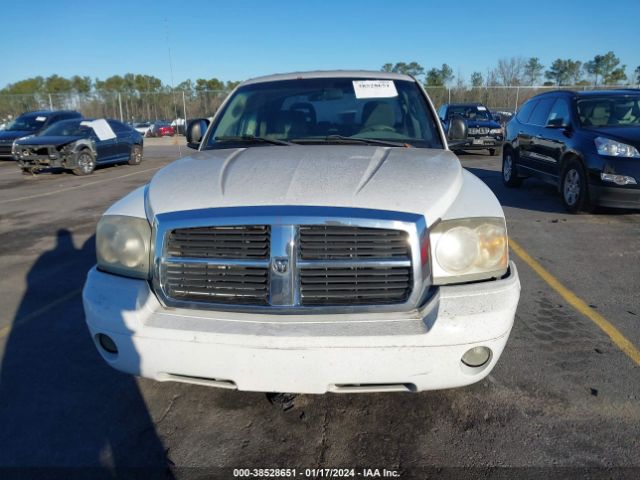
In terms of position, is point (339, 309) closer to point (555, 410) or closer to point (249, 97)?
point (555, 410)

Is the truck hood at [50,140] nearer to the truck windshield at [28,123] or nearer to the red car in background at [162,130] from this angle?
the truck windshield at [28,123]

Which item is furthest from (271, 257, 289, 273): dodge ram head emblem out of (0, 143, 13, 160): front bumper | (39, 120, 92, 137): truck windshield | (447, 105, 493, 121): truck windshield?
(0, 143, 13, 160): front bumper

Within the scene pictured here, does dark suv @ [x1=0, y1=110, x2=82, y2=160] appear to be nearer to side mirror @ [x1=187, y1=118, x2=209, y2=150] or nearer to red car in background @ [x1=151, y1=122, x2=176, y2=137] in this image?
side mirror @ [x1=187, y1=118, x2=209, y2=150]

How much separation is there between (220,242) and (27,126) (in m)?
18.9

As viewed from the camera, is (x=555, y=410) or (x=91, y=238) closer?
(x=555, y=410)

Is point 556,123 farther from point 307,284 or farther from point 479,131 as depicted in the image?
point 479,131

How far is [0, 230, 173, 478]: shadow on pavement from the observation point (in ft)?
7.79

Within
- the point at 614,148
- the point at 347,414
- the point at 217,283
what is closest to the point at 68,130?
the point at 614,148

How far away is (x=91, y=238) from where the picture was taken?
6.55 meters

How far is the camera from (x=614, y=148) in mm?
6621

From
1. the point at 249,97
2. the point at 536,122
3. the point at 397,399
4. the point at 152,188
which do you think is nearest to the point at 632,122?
the point at 536,122

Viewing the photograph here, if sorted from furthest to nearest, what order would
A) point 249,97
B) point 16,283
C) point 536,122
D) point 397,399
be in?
point 536,122 → point 16,283 → point 249,97 → point 397,399

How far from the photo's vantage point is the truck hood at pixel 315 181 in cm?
226

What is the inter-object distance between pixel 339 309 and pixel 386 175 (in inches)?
29.9
